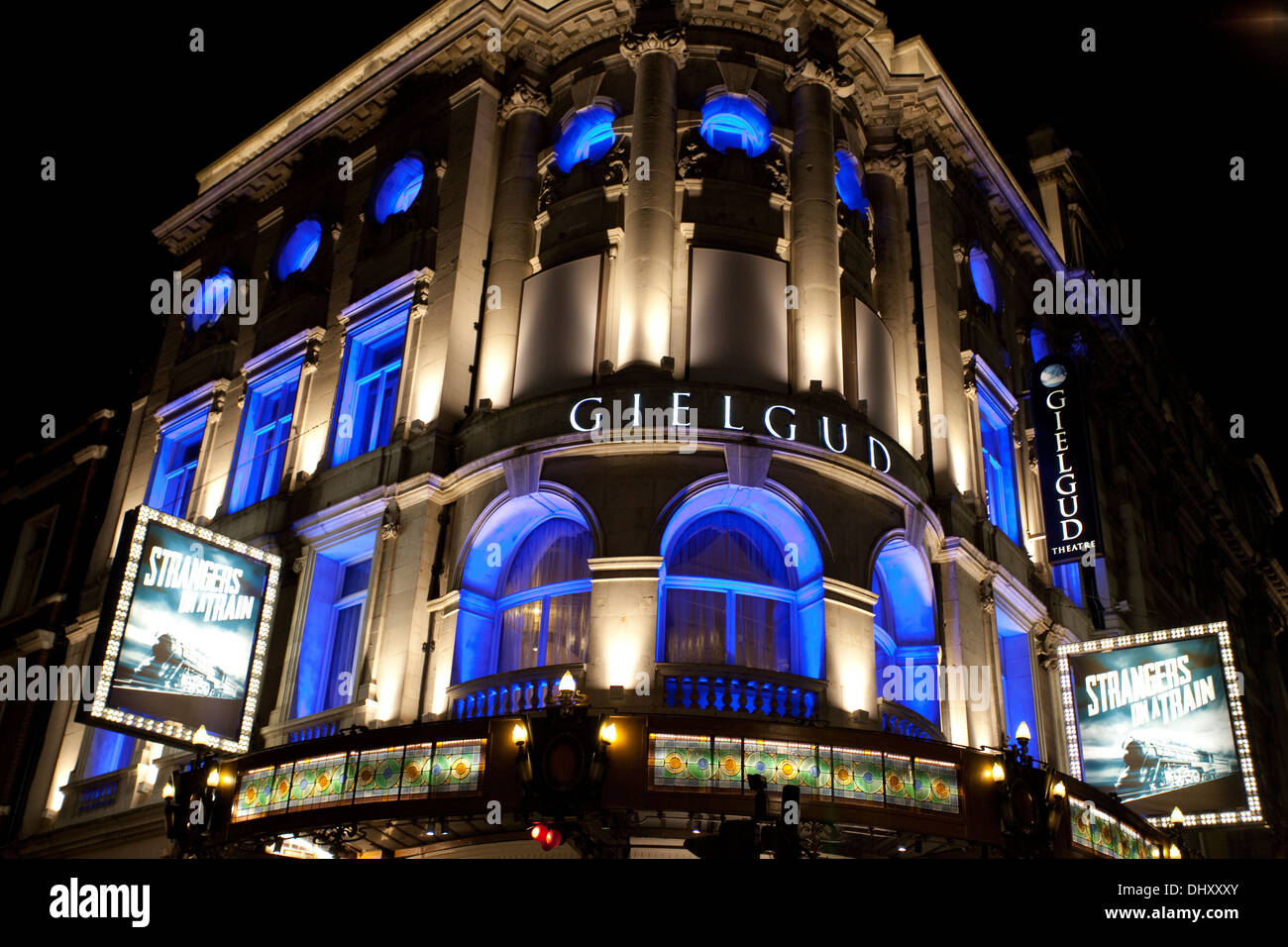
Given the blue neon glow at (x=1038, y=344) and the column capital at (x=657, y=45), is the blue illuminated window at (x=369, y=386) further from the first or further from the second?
the blue neon glow at (x=1038, y=344)

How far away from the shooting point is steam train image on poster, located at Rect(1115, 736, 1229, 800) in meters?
23.8

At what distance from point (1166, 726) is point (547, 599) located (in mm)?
12663

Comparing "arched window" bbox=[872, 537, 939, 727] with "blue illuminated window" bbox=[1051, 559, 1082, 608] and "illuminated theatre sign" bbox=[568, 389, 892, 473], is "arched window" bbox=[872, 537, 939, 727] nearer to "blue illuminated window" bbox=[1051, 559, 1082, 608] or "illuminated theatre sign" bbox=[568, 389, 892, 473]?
"illuminated theatre sign" bbox=[568, 389, 892, 473]

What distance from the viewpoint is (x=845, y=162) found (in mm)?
27516

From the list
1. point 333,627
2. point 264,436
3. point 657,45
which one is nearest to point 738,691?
point 333,627

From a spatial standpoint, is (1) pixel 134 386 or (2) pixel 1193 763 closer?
(2) pixel 1193 763

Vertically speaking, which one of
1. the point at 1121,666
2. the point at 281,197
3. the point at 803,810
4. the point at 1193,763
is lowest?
the point at 803,810

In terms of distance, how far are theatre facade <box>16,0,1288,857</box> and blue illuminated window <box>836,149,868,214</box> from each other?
6cm

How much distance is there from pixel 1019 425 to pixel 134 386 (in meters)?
24.9

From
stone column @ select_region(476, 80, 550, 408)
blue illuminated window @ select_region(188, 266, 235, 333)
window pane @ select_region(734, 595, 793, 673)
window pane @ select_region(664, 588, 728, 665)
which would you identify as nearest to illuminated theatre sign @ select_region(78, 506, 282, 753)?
stone column @ select_region(476, 80, 550, 408)

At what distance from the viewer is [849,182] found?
2750cm

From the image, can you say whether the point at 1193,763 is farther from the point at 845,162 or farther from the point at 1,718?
the point at 1,718

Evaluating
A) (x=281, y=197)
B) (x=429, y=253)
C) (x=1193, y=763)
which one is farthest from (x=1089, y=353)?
(x=281, y=197)

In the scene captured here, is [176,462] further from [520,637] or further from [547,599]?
[547,599]
